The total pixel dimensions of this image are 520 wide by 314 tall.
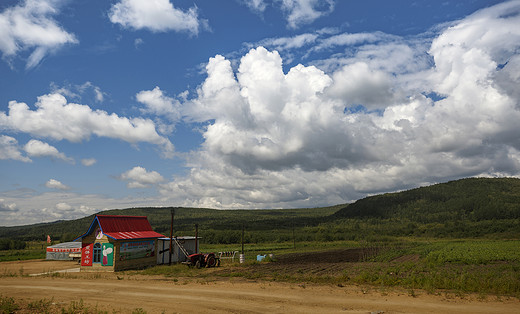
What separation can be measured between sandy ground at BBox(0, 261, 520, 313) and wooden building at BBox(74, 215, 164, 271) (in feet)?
30.0

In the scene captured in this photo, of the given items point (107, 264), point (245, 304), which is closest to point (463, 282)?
point (245, 304)

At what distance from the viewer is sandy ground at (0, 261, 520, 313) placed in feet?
56.9

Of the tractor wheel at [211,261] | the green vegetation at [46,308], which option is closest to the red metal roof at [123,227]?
the tractor wheel at [211,261]

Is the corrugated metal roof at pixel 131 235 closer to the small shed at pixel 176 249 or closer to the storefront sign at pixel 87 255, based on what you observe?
the small shed at pixel 176 249

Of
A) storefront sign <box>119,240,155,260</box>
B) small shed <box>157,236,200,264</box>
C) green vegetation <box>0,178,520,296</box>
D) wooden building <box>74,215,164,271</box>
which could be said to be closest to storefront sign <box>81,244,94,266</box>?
→ wooden building <box>74,215,164,271</box>

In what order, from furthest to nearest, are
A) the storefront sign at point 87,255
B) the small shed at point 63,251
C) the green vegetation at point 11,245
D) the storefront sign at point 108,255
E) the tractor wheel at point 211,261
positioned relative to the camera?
the green vegetation at point 11,245
the small shed at point 63,251
the tractor wheel at point 211,261
the storefront sign at point 87,255
the storefront sign at point 108,255

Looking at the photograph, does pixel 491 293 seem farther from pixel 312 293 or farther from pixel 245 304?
pixel 245 304

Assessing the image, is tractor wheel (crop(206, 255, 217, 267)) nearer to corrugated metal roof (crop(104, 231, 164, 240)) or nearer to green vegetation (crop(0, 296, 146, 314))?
corrugated metal roof (crop(104, 231, 164, 240))

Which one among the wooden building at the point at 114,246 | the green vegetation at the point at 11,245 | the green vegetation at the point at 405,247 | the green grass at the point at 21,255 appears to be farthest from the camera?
the green vegetation at the point at 11,245

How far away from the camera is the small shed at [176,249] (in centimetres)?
4322

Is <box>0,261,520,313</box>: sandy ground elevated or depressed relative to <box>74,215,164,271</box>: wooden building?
depressed

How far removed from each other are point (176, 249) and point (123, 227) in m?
7.64

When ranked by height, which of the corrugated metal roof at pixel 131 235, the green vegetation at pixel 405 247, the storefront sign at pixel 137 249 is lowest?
the green vegetation at pixel 405 247

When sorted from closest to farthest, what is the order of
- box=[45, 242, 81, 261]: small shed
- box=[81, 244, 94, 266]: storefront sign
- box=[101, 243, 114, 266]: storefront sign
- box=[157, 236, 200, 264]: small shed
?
box=[101, 243, 114, 266]: storefront sign → box=[81, 244, 94, 266]: storefront sign → box=[157, 236, 200, 264]: small shed → box=[45, 242, 81, 261]: small shed
